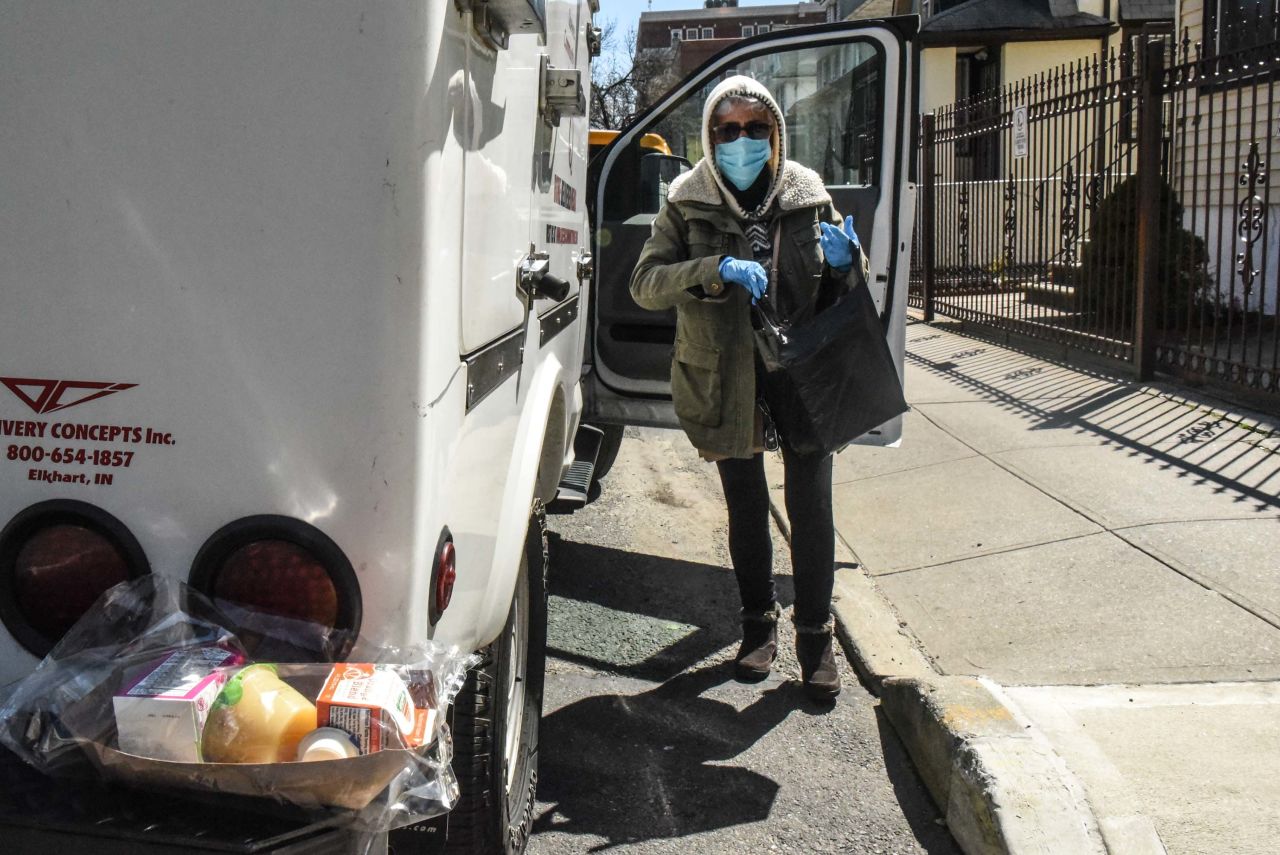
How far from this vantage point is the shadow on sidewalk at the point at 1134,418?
5.80 meters

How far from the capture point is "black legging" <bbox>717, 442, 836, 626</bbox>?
391 cm

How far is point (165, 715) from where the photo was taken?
1743mm

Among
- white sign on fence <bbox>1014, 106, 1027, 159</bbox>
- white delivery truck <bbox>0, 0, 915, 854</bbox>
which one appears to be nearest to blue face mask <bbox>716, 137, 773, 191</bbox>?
white delivery truck <bbox>0, 0, 915, 854</bbox>

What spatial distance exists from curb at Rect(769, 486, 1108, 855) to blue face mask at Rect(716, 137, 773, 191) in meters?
1.69

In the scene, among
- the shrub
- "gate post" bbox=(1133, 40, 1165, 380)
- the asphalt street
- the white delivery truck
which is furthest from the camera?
the shrub

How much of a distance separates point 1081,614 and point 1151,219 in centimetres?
486

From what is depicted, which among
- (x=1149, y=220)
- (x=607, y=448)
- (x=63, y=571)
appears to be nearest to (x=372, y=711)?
(x=63, y=571)

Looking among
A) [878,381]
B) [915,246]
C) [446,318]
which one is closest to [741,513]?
[878,381]

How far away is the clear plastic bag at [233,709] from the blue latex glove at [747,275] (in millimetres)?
1869

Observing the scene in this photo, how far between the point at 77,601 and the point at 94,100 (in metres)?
0.83

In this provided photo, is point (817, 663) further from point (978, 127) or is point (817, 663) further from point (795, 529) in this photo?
point (978, 127)

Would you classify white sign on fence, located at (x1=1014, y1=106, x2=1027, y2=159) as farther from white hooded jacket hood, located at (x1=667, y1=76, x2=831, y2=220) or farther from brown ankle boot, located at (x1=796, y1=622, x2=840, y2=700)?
brown ankle boot, located at (x1=796, y1=622, x2=840, y2=700)

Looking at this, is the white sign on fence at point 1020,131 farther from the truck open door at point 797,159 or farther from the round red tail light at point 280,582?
the round red tail light at point 280,582

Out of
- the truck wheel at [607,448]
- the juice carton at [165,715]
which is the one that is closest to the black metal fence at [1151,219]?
the truck wheel at [607,448]
